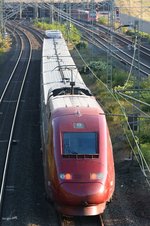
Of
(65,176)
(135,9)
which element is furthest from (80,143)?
(135,9)

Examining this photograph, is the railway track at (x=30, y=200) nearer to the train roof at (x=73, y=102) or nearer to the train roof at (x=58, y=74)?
the train roof at (x=58, y=74)

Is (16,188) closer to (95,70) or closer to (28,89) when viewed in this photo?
(28,89)

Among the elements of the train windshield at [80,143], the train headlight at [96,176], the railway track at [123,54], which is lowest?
the railway track at [123,54]

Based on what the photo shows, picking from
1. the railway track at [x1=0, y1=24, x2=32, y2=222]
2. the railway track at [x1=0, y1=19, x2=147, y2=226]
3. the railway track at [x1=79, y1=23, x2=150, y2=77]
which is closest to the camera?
the railway track at [x1=0, y1=19, x2=147, y2=226]

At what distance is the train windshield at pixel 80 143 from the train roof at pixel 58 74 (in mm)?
3721

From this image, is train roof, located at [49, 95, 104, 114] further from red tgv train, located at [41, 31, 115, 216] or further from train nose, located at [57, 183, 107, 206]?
train nose, located at [57, 183, 107, 206]

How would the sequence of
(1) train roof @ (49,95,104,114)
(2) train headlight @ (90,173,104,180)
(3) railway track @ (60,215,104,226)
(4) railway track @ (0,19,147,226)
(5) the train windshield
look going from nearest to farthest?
(2) train headlight @ (90,173,104,180) < (3) railway track @ (60,215,104,226) < (4) railway track @ (0,19,147,226) < (5) the train windshield < (1) train roof @ (49,95,104,114)

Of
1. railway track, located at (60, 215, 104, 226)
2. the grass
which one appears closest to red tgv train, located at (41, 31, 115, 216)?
railway track, located at (60, 215, 104, 226)

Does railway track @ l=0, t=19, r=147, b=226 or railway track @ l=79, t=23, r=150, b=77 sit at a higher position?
railway track @ l=0, t=19, r=147, b=226

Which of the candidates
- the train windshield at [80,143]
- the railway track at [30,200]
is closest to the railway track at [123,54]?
the railway track at [30,200]

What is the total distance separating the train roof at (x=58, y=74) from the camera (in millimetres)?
17938

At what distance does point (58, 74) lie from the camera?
22.6 metres

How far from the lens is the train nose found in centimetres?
1253

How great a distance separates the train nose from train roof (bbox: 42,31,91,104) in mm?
5249
